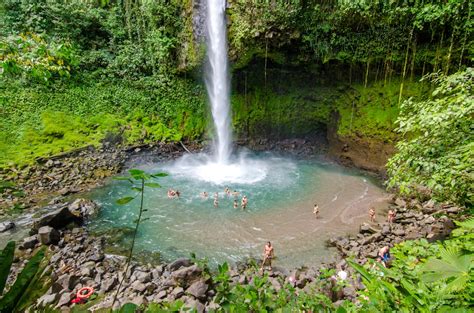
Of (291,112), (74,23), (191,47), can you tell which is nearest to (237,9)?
(191,47)

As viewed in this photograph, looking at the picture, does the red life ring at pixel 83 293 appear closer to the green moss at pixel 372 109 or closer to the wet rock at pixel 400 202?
the wet rock at pixel 400 202

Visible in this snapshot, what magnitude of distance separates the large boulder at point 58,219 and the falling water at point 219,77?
7582mm

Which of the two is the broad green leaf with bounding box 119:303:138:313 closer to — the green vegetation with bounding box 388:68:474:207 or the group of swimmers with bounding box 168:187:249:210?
the green vegetation with bounding box 388:68:474:207

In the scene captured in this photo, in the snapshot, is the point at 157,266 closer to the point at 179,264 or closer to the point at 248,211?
the point at 179,264

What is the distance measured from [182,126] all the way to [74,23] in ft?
26.1

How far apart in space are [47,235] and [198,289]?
4.80m

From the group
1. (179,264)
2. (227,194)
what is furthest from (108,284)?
(227,194)

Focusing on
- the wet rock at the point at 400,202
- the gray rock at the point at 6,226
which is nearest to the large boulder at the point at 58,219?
the gray rock at the point at 6,226

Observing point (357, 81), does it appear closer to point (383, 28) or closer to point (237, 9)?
point (383, 28)

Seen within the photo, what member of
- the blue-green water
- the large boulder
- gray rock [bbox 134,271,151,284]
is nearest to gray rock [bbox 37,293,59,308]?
gray rock [bbox 134,271,151,284]

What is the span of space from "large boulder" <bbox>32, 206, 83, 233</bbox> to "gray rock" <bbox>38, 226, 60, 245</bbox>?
13.3 inches

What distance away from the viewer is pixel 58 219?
758cm

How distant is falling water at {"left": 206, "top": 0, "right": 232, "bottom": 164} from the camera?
12.9m

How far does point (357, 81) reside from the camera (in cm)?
1292
